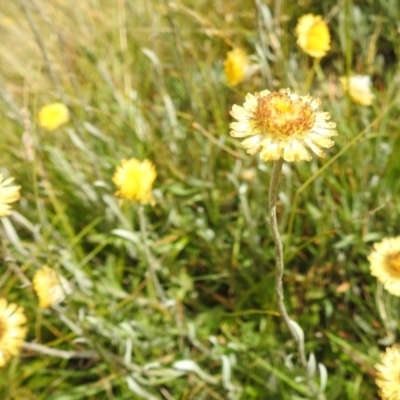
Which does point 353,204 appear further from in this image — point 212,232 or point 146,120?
point 146,120

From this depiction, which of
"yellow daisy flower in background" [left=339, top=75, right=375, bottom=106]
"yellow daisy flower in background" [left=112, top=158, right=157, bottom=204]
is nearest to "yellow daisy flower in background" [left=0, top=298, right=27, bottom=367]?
"yellow daisy flower in background" [left=112, top=158, right=157, bottom=204]

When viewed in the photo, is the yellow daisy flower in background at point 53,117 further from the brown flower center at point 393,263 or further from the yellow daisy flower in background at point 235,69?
the brown flower center at point 393,263

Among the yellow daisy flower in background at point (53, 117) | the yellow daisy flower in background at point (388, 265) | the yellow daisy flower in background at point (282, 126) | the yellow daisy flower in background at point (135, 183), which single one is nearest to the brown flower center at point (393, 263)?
the yellow daisy flower in background at point (388, 265)

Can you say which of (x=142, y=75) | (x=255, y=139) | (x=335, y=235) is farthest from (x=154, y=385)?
(x=142, y=75)

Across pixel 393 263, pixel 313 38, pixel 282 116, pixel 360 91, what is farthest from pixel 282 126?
pixel 360 91

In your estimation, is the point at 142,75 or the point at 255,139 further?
the point at 142,75

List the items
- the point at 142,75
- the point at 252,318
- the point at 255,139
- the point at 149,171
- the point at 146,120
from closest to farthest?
the point at 255,139
the point at 149,171
the point at 252,318
the point at 146,120
the point at 142,75
